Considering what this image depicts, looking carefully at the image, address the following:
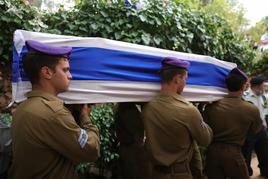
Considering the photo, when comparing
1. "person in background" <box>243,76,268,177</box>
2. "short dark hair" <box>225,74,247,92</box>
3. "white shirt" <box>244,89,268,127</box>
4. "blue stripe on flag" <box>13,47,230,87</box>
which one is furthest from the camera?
"white shirt" <box>244,89,268,127</box>

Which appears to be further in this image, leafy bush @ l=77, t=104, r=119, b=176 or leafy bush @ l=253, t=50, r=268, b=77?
leafy bush @ l=253, t=50, r=268, b=77

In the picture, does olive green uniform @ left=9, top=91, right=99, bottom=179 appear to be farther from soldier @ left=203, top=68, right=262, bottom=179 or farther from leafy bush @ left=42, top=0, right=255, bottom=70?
leafy bush @ left=42, top=0, right=255, bottom=70

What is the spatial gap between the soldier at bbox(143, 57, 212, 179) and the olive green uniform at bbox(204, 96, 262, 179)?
2.53 feet

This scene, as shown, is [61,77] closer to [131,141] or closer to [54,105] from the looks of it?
[54,105]

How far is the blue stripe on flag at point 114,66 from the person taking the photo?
109 inches

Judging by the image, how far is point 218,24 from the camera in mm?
5707

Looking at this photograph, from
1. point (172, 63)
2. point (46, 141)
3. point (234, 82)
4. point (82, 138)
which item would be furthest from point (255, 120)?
point (46, 141)

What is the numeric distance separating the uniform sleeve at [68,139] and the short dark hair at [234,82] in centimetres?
199

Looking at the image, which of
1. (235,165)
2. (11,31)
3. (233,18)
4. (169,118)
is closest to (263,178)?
(235,165)

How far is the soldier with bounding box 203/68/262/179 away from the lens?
3814 mm

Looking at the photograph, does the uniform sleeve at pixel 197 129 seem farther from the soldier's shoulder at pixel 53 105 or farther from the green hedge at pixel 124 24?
the green hedge at pixel 124 24

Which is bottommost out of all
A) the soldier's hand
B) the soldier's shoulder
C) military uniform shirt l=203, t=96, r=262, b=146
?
military uniform shirt l=203, t=96, r=262, b=146

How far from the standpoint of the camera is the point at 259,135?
5578 millimetres

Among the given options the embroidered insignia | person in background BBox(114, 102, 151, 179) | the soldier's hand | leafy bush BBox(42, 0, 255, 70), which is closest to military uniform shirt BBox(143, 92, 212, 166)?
person in background BBox(114, 102, 151, 179)
